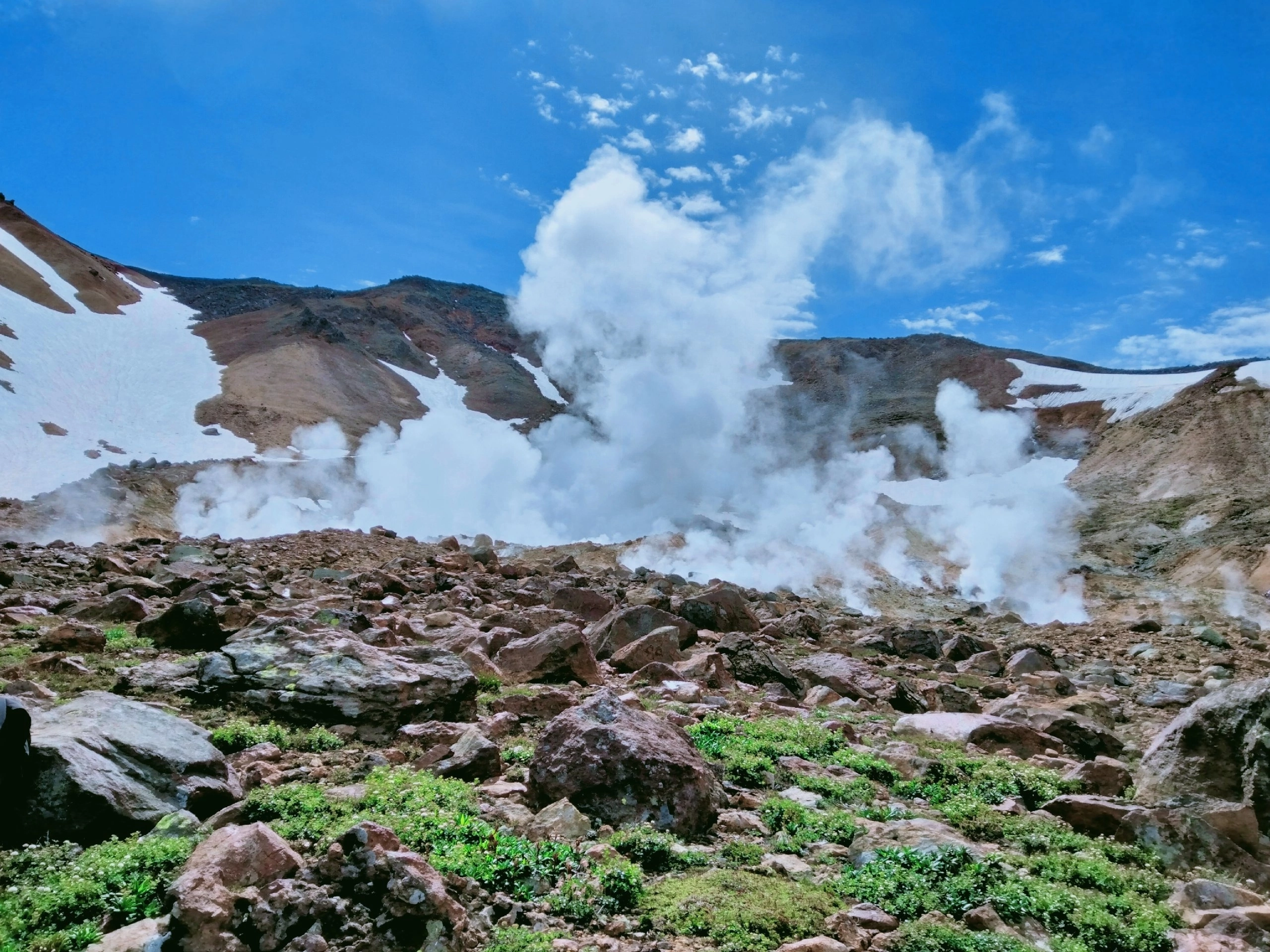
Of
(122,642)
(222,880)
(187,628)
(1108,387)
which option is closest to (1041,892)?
(222,880)

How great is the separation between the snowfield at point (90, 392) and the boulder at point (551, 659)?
33767mm

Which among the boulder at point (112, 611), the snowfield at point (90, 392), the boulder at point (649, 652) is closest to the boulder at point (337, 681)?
the boulder at point (649, 652)

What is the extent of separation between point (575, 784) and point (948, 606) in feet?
97.8

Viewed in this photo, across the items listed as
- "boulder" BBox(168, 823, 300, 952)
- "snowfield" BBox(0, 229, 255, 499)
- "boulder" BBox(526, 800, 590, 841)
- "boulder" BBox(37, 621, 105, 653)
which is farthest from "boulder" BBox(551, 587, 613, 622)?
"snowfield" BBox(0, 229, 255, 499)

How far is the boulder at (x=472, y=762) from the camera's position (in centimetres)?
697

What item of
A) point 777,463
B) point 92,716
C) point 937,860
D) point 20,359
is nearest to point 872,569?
point 777,463

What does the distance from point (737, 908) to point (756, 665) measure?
28.6 ft

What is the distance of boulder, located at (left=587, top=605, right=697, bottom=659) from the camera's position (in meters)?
14.6

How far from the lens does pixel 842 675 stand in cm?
1376

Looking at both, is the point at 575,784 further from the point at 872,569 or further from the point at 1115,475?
the point at 1115,475

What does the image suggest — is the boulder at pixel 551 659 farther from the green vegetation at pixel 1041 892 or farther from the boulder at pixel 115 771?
the green vegetation at pixel 1041 892

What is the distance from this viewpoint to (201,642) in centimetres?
1131

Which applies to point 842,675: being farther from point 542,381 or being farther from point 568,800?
point 542,381

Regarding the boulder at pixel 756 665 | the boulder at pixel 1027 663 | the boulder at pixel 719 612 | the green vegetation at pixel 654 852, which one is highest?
the boulder at pixel 719 612
